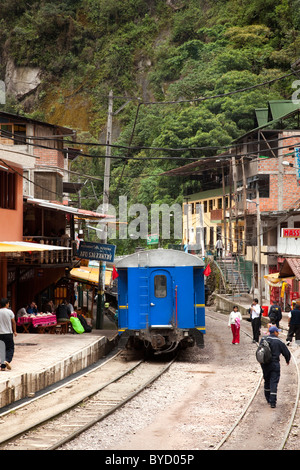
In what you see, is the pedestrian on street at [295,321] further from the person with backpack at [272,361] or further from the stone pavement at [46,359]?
the person with backpack at [272,361]

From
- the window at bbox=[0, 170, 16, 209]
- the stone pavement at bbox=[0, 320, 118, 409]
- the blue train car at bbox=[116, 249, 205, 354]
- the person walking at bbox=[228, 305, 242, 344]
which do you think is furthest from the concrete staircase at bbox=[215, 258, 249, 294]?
the blue train car at bbox=[116, 249, 205, 354]

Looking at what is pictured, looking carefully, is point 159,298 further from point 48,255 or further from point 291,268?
point 291,268

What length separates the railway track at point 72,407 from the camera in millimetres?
9695

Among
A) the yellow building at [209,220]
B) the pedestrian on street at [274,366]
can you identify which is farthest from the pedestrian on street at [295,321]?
the yellow building at [209,220]

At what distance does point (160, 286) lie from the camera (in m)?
17.5

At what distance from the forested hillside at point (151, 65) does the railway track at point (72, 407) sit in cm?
2619

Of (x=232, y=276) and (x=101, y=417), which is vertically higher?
(x=232, y=276)

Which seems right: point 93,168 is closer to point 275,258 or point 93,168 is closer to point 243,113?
point 243,113

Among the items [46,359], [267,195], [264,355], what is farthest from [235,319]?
[267,195]

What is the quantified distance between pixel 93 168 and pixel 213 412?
176 ft

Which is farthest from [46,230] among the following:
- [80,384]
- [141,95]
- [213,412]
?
[141,95]

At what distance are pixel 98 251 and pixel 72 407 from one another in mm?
12117

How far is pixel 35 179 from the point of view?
32.5m

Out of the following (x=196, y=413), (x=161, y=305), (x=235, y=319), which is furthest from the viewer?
(x=235, y=319)
